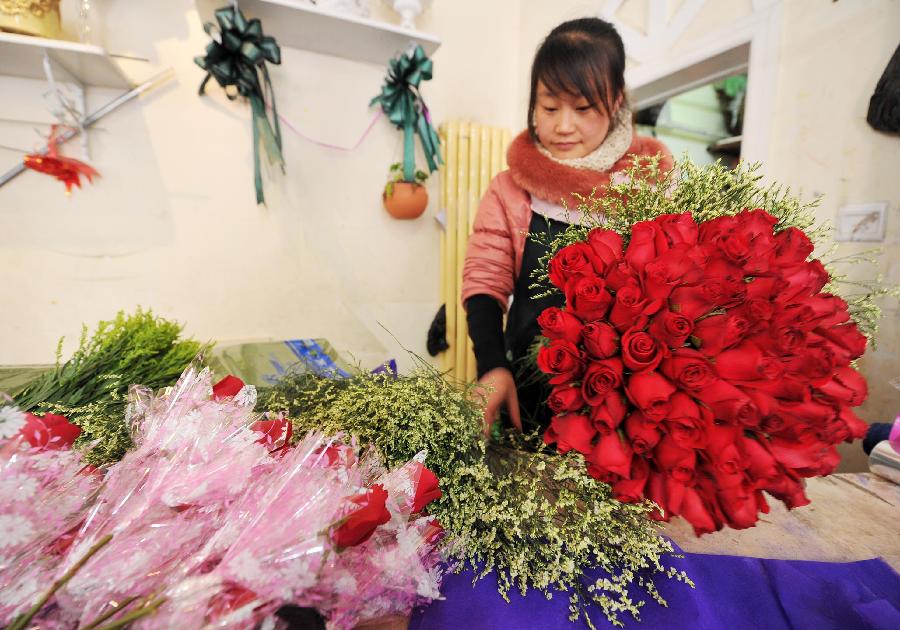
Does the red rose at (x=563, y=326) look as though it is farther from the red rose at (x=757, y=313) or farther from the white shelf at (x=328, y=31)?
the white shelf at (x=328, y=31)

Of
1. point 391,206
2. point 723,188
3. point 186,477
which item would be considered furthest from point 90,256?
point 723,188

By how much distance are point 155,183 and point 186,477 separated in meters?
1.65

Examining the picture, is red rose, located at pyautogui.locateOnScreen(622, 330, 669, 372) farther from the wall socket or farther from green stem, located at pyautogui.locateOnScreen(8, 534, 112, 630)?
the wall socket

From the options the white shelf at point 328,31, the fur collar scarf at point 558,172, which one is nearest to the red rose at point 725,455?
the fur collar scarf at point 558,172

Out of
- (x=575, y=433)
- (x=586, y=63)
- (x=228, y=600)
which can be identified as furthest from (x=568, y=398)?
(x=586, y=63)

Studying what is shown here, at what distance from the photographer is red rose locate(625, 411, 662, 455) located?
39cm

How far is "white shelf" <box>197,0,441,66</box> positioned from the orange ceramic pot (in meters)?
0.58

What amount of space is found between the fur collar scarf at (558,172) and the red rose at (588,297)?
1.57 feet

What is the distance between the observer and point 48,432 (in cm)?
32

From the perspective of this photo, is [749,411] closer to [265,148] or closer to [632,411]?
[632,411]

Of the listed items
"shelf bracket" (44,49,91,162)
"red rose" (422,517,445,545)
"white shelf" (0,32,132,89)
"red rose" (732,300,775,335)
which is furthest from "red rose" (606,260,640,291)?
"shelf bracket" (44,49,91,162)

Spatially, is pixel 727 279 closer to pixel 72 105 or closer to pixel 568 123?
pixel 568 123

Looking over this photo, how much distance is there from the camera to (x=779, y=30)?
125 centimetres

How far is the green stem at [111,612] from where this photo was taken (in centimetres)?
23
